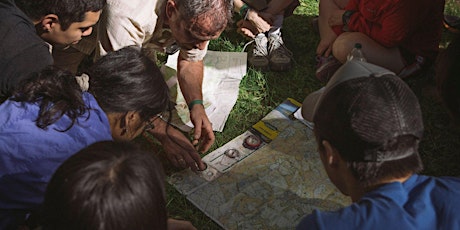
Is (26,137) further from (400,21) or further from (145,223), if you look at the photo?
(400,21)

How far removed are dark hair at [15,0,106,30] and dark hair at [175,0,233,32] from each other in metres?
0.40

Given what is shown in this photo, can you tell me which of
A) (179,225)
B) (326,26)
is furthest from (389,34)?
(179,225)

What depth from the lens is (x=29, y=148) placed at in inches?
66.2

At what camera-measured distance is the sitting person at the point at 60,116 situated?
1.69 meters

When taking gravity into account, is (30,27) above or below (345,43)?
above

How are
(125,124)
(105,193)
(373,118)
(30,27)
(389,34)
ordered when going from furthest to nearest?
(389,34) < (30,27) < (125,124) < (373,118) < (105,193)

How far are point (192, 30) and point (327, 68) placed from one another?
4.00 feet

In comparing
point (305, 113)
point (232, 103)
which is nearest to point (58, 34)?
point (232, 103)

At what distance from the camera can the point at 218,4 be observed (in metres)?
2.36

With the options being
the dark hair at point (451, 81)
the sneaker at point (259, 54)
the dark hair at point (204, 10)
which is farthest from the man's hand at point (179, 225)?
the sneaker at point (259, 54)

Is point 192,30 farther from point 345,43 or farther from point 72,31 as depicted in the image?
point 345,43

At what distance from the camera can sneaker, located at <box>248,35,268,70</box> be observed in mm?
3340

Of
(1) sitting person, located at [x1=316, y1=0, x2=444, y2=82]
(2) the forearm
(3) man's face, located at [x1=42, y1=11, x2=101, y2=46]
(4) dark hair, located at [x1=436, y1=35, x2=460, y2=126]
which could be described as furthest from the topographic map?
(2) the forearm

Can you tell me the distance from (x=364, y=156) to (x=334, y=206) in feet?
3.16
